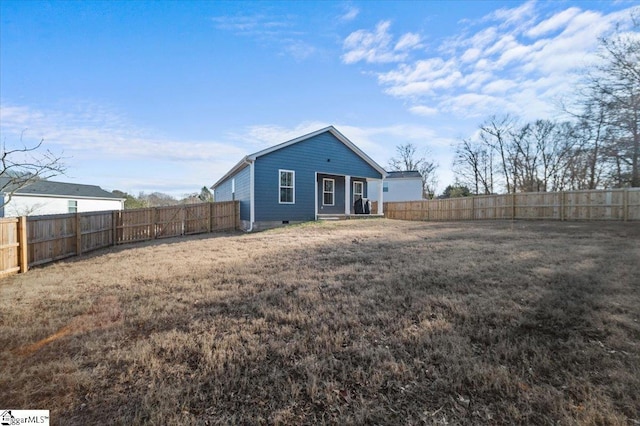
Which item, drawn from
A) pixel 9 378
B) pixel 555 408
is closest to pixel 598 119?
pixel 555 408

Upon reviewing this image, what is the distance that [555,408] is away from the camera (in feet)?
6.45

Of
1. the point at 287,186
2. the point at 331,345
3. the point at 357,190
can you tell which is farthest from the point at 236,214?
the point at 331,345

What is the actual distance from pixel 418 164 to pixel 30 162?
43796 mm

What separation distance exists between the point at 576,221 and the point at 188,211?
2014cm

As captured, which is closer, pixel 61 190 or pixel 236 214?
pixel 236 214

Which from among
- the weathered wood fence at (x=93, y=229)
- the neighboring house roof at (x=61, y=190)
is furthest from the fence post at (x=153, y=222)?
the neighboring house roof at (x=61, y=190)

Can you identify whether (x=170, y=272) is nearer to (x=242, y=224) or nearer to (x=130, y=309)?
(x=130, y=309)

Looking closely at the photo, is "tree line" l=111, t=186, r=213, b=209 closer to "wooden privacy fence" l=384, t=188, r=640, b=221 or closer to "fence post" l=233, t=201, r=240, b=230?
"fence post" l=233, t=201, r=240, b=230

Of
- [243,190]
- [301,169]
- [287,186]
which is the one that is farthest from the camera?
[243,190]

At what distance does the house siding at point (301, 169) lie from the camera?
14312 mm

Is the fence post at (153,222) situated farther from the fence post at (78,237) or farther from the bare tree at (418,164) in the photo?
the bare tree at (418,164)

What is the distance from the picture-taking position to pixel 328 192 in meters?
17.7

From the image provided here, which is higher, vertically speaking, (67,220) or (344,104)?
(344,104)

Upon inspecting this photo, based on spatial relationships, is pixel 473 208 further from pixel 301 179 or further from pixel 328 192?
pixel 301 179
